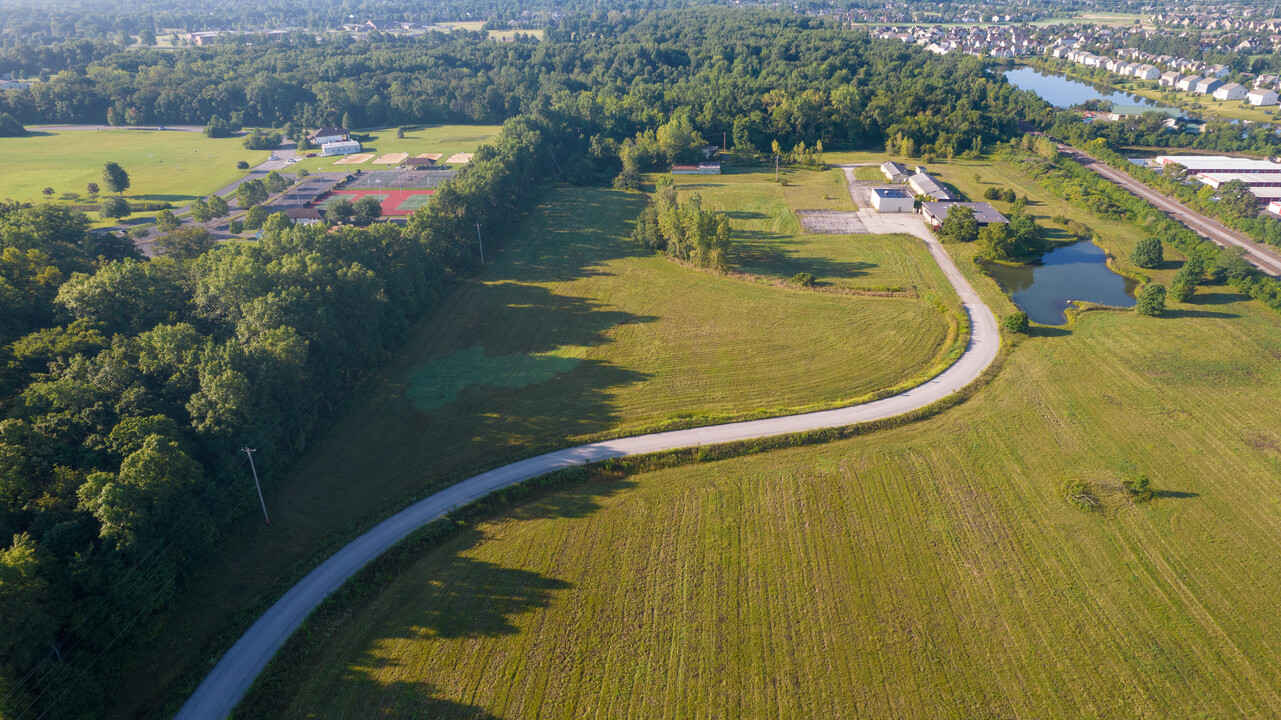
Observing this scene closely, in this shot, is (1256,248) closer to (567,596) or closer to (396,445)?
(567,596)

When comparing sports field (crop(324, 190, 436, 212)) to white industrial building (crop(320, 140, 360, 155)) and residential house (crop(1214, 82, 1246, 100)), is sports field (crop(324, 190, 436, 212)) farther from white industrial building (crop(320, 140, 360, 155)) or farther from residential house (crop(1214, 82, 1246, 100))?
residential house (crop(1214, 82, 1246, 100))

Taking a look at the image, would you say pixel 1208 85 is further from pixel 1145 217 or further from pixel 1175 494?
pixel 1175 494

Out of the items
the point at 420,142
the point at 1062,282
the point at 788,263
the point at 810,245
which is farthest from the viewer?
the point at 420,142

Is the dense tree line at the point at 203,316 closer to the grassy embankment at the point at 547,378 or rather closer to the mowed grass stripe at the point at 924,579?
the grassy embankment at the point at 547,378

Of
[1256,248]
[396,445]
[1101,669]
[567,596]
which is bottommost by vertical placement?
[1101,669]

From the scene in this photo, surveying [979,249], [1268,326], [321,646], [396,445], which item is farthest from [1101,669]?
[979,249]

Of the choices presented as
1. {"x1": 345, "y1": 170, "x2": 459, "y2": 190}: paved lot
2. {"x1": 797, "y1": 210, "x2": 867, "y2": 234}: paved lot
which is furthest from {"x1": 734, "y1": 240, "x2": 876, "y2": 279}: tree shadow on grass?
{"x1": 345, "y1": 170, "x2": 459, "y2": 190}: paved lot

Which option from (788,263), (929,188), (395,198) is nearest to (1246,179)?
(929,188)
